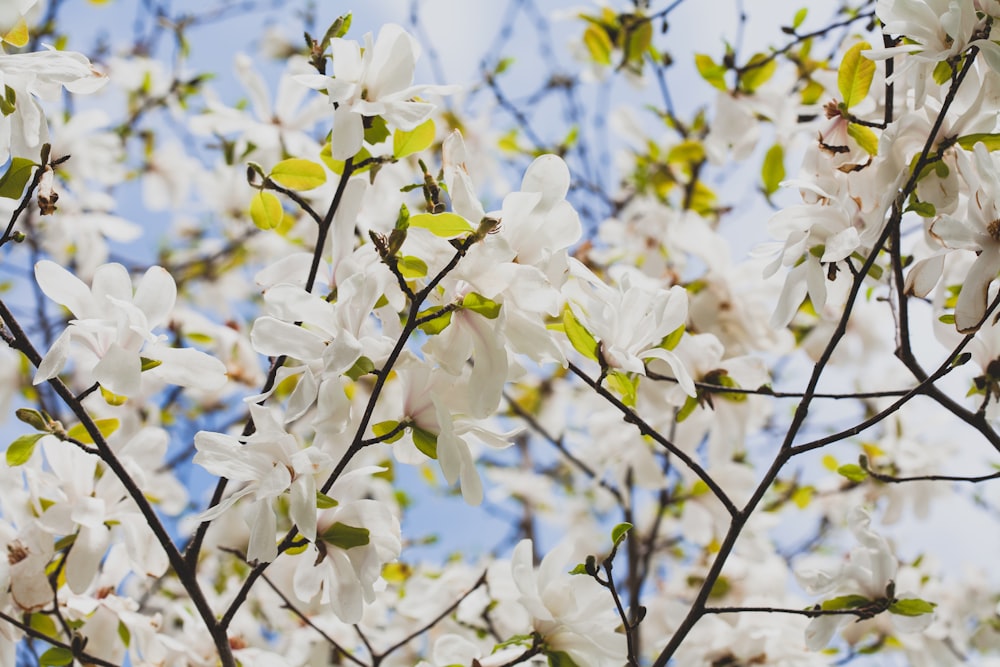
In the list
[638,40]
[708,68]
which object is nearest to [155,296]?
[708,68]

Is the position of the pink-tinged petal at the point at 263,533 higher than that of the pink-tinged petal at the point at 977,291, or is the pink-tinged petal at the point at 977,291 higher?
the pink-tinged petal at the point at 977,291

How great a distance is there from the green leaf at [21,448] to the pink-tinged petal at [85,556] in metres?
0.11

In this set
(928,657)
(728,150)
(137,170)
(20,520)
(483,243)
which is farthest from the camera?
(137,170)

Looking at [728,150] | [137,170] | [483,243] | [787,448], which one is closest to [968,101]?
[787,448]

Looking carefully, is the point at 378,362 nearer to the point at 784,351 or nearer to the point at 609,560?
the point at 609,560

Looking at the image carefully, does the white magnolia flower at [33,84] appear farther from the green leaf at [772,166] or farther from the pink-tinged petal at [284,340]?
the green leaf at [772,166]

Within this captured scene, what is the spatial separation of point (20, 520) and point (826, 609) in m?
0.87

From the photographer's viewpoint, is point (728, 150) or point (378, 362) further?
point (728, 150)

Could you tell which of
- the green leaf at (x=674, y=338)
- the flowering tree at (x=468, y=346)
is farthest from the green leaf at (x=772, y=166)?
the green leaf at (x=674, y=338)

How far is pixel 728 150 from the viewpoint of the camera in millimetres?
1655

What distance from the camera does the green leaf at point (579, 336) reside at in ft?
2.68

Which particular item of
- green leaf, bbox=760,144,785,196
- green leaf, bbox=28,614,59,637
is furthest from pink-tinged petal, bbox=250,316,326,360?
green leaf, bbox=760,144,785,196

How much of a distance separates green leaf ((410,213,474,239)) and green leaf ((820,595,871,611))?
601mm

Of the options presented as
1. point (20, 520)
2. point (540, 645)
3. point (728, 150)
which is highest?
point (728, 150)
